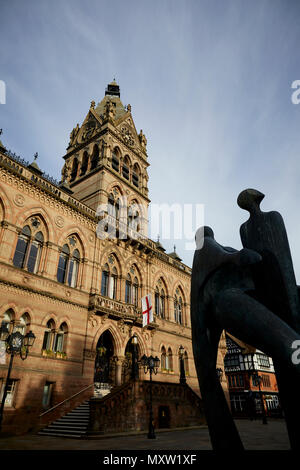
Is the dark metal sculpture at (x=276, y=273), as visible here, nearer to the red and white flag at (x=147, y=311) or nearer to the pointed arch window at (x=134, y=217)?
the red and white flag at (x=147, y=311)

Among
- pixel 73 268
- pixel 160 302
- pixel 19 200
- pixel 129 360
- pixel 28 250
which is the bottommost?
pixel 129 360

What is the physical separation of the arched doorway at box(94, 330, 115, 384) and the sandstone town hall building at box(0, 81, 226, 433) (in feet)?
0.25

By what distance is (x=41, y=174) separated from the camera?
2212 centimetres

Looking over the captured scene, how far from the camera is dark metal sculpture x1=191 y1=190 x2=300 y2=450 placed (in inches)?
196

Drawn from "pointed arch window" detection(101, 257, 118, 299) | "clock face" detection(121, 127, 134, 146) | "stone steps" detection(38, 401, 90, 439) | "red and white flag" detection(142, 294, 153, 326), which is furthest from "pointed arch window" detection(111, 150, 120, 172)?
"stone steps" detection(38, 401, 90, 439)

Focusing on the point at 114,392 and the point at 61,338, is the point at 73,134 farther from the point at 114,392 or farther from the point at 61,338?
the point at 114,392

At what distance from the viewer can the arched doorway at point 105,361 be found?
69.1 feet

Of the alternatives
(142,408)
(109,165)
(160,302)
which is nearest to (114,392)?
(142,408)

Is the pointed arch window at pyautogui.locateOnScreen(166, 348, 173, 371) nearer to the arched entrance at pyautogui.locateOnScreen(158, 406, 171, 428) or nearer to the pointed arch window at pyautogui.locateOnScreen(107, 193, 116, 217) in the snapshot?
the arched entrance at pyautogui.locateOnScreen(158, 406, 171, 428)

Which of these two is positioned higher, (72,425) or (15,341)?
(15,341)

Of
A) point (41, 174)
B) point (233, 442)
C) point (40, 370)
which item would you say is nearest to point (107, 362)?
point (40, 370)

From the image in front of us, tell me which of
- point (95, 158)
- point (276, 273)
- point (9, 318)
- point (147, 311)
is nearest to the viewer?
point (276, 273)

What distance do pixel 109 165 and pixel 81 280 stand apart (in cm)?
1205

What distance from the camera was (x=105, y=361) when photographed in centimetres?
2177
